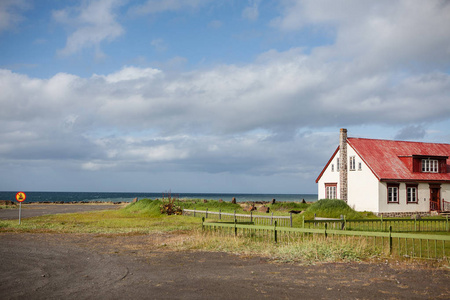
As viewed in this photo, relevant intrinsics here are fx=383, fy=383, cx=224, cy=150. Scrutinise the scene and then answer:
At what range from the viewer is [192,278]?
407 inches

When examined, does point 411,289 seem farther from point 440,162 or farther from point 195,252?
point 440,162

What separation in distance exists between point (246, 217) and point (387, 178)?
14.2 meters

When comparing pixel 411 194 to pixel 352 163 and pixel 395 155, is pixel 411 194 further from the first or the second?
pixel 352 163

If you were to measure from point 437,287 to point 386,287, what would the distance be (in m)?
1.24

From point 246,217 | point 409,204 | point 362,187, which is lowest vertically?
point 246,217

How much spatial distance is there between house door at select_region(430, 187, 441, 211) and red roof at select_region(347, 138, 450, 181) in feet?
3.69

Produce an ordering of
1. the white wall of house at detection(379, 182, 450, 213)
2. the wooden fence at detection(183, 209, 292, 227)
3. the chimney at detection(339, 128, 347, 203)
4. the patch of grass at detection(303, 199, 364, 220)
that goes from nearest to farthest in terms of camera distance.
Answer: the wooden fence at detection(183, 209, 292, 227)
the patch of grass at detection(303, 199, 364, 220)
the white wall of house at detection(379, 182, 450, 213)
the chimney at detection(339, 128, 347, 203)

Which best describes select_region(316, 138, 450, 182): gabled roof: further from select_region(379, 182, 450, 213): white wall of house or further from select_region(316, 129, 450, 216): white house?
select_region(379, 182, 450, 213): white wall of house

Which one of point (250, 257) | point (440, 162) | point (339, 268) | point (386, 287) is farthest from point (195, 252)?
point (440, 162)

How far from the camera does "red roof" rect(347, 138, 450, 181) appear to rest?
36.3m

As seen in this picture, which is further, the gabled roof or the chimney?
the chimney

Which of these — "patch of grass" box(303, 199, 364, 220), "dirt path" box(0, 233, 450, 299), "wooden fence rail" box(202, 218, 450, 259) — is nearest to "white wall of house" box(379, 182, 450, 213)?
"patch of grass" box(303, 199, 364, 220)

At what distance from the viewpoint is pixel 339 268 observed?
11.5 metres

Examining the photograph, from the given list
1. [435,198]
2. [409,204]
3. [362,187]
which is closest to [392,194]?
[409,204]
